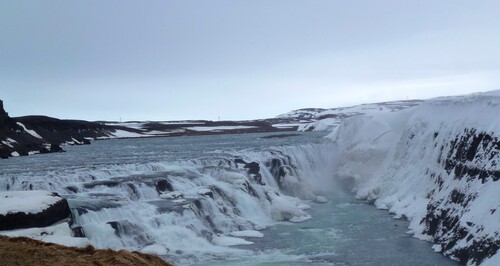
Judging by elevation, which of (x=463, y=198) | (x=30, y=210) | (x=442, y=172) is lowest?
(x=463, y=198)

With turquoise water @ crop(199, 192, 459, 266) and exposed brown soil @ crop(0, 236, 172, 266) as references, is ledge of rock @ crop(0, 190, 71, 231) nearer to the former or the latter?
turquoise water @ crop(199, 192, 459, 266)

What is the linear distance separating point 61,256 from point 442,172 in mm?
21756

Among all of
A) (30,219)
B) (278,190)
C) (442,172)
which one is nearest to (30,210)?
(30,219)

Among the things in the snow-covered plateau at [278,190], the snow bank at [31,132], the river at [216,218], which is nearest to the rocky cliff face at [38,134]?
the snow bank at [31,132]

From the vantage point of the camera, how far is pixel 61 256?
355 inches

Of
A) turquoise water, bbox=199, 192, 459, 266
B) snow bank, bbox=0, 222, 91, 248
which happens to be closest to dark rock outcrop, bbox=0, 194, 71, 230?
snow bank, bbox=0, 222, 91, 248

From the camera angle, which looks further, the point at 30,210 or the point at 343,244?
the point at 343,244

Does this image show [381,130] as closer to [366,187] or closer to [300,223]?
[366,187]

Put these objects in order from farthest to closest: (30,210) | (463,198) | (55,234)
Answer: (463,198) → (30,210) → (55,234)

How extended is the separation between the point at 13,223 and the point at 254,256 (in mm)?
8598

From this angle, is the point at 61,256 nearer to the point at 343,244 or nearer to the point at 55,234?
the point at 55,234

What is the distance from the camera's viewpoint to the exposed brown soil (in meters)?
8.52

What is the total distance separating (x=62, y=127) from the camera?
8325 centimetres

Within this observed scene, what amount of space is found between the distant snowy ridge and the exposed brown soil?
11271 mm
